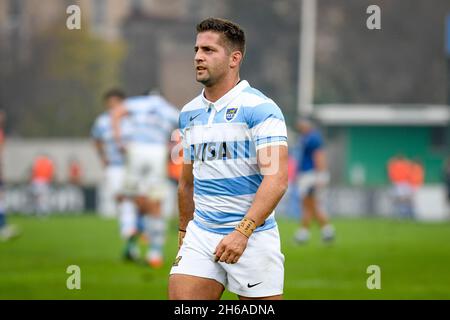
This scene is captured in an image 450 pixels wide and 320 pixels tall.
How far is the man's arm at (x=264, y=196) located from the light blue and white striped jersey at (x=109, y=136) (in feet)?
31.2

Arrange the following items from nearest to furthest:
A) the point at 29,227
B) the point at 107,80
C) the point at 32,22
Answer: the point at 29,227 < the point at 107,80 < the point at 32,22

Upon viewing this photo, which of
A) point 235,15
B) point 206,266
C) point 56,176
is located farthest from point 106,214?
point 206,266

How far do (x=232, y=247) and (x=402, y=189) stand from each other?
29755 mm

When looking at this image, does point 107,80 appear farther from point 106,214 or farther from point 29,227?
point 29,227

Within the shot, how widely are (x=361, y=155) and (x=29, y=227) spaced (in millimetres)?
22417

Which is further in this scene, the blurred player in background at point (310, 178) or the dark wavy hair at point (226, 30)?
the blurred player in background at point (310, 178)

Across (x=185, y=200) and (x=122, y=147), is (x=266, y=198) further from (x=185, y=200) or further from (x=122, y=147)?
(x=122, y=147)

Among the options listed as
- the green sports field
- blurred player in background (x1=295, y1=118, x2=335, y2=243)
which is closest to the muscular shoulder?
the green sports field

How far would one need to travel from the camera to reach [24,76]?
1953 inches

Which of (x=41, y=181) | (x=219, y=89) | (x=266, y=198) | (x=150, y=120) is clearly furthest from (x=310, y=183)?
(x=41, y=181)

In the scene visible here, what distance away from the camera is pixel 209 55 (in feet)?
21.5

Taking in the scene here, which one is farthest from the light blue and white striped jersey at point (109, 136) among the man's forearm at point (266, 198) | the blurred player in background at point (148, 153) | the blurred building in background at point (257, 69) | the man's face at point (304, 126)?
the blurred building in background at point (257, 69)

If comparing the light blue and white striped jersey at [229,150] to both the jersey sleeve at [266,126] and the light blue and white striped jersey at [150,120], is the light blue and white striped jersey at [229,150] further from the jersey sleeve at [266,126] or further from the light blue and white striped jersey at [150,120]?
the light blue and white striped jersey at [150,120]

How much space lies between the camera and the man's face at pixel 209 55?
21.4ft
